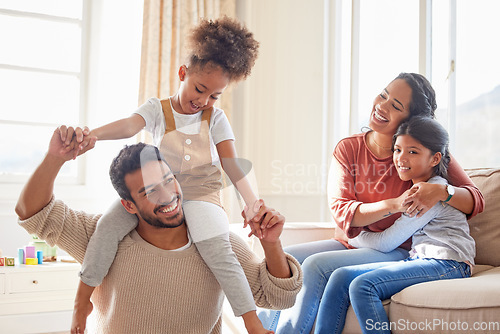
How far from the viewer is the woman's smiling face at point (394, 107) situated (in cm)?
157

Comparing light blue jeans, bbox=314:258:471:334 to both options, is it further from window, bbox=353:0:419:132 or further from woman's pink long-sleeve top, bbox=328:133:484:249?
window, bbox=353:0:419:132

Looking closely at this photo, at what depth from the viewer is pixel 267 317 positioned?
1.54 m

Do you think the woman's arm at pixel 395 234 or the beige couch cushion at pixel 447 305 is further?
the woman's arm at pixel 395 234

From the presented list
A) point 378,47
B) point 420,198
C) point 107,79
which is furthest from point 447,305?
point 107,79

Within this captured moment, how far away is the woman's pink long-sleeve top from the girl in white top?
453mm

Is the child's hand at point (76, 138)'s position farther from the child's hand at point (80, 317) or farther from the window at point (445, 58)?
the window at point (445, 58)

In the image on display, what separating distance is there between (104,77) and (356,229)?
6.74ft

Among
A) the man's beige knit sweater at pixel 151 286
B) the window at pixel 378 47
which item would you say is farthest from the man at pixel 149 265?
the window at pixel 378 47

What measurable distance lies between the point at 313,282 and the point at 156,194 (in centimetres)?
54

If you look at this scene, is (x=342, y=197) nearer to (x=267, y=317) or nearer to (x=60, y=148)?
(x=267, y=317)

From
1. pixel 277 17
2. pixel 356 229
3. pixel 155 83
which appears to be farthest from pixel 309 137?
pixel 356 229

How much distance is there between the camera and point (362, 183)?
5.31 ft

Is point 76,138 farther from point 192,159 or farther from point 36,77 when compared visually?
point 36,77

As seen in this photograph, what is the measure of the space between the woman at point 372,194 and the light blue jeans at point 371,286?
43mm
